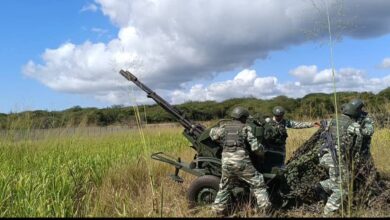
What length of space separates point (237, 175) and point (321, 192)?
1.41 metres

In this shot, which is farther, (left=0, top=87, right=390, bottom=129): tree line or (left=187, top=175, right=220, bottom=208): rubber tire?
(left=0, top=87, right=390, bottom=129): tree line

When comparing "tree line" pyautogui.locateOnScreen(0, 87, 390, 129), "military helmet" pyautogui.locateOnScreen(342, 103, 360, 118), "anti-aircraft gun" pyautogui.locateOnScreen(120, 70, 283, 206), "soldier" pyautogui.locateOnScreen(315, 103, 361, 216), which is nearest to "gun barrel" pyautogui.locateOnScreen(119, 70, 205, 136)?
"anti-aircraft gun" pyautogui.locateOnScreen(120, 70, 283, 206)

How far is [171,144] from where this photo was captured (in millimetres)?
17312

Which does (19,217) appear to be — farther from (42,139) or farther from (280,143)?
(42,139)

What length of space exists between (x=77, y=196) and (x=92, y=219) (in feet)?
7.52

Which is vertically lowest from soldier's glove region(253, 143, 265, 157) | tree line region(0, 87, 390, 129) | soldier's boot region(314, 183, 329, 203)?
soldier's boot region(314, 183, 329, 203)

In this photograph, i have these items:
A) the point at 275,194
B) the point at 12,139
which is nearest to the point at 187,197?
the point at 275,194

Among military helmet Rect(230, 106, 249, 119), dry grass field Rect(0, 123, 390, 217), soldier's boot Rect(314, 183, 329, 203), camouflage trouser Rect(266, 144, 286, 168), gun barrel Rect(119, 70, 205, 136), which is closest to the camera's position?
dry grass field Rect(0, 123, 390, 217)

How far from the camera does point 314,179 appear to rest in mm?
8109

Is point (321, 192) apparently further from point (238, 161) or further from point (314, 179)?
point (238, 161)

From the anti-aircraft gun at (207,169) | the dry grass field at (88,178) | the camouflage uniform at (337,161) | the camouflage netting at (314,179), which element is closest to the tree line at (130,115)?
the dry grass field at (88,178)

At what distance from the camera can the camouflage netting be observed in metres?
7.48

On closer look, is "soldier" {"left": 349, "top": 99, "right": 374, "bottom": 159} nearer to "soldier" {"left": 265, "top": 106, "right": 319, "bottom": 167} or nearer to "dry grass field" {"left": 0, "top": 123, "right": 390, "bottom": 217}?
"soldier" {"left": 265, "top": 106, "right": 319, "bottom": 167}

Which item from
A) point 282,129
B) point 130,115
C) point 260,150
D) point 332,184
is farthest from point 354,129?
point 130,115
